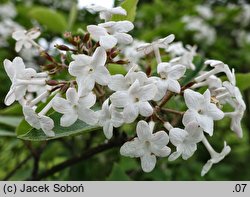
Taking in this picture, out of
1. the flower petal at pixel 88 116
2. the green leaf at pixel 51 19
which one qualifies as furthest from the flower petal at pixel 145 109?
the green leaf at pixel 51 19

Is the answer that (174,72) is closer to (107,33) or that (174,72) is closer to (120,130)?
(107,33)

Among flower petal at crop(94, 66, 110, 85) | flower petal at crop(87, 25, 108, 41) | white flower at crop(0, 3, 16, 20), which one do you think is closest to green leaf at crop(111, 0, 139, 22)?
flower petal at crop(87, 25, 108, 41)

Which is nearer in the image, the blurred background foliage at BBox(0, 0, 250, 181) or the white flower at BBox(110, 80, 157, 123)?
the white flower at BBox(110, 80, 157, 123)

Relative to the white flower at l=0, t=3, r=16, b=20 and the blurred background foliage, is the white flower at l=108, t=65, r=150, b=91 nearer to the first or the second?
the blurred background foliage

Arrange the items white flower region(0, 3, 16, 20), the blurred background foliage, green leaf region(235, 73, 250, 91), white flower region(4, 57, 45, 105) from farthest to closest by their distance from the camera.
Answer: white flower region(0, 3, 16, 20) < the blurred background foliage < green leaf region(235, 73, 250, 91) < white flower region(4, 57, 45, 105)
